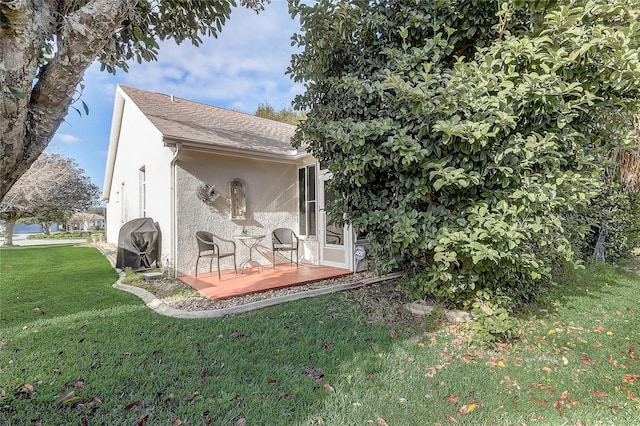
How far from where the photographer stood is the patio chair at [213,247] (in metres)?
7.36

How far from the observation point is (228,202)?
324 inches

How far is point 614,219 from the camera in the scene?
8609 mm

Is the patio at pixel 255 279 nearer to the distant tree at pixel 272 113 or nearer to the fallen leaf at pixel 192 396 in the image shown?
the fallen leaf at pixel 192 396

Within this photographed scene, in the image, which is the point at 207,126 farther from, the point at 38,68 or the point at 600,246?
the point at 600,246

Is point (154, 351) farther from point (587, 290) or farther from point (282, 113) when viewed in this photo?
point (282, 113)

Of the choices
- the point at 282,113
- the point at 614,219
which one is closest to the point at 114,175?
the point at 282,113

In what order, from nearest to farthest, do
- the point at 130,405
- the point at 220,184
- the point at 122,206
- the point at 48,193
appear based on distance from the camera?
1. the point at 130,405
2. the point at 220,184
3. the point at 122,206
4. the point at 48,193

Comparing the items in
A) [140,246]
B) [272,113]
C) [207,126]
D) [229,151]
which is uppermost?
[272,113]

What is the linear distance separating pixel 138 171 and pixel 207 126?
336cm

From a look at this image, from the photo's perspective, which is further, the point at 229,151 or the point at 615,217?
the point at 615,217

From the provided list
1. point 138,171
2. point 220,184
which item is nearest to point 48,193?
point 138,171

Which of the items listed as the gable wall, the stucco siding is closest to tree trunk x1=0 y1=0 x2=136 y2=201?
the stucco siding

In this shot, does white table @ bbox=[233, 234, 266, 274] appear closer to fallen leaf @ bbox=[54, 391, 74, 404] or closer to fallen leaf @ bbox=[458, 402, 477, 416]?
fallen leaf @ bbox=[54, 391, 74, 404]

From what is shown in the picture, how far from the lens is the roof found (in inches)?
305
